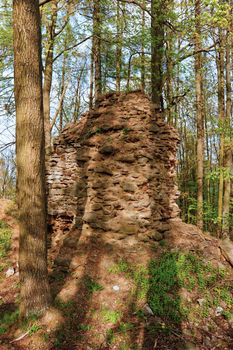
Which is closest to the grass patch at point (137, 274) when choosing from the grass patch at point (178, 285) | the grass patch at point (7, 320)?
the grass patch at point (178, 285)

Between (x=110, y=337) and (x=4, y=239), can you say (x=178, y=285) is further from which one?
(x=4, y=239)

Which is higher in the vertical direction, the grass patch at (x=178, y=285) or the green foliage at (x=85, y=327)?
the grass patch at (x=178, y=285)

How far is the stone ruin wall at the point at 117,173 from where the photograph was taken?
5.48m

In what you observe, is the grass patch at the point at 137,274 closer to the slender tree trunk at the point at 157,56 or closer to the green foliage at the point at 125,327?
the green foliage at the point at 125,327

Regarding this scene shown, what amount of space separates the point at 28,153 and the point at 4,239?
12.4 ft

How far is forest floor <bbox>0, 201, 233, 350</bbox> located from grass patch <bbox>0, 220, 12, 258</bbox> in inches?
6.8

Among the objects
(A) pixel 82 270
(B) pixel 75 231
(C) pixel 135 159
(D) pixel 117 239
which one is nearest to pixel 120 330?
(A) pixel 82 270

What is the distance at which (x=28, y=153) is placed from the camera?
3764 millimetres

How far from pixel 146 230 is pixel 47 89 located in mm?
6632

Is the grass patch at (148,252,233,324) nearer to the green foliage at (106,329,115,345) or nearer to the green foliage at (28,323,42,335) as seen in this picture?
the green foliage at (106,329,115,345)

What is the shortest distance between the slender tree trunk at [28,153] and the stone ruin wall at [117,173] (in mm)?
1969

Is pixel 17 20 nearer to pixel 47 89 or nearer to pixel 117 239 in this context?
pixel 117 239

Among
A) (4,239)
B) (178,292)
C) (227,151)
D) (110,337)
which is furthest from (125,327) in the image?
(227,151)

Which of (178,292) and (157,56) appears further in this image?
(157,56)
